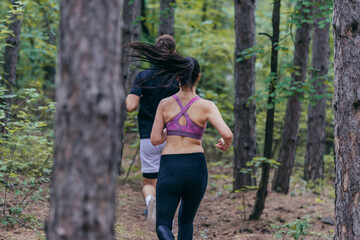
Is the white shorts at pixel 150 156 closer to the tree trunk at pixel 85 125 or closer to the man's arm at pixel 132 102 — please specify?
the man's arm at pixel 132 102

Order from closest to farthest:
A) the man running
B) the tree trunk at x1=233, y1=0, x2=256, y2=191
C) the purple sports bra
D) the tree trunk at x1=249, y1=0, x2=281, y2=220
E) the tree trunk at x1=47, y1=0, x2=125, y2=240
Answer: the tree trunk at x1=47, y1=0, x2=125, y2=240
the purple sports bra
the man running
the tree trunk at x1=249, y1=0, x2=281, y2=220
the tree trunk at x1=233, y1=0, x2=256, y2=191

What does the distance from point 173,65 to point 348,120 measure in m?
2.06

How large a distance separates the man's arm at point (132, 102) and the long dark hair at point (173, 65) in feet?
2.43

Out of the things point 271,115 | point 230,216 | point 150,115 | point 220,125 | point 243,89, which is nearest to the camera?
point 220,125

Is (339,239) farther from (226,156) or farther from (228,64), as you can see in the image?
(228,64)

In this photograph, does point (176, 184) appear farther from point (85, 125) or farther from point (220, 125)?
point (85, 125)

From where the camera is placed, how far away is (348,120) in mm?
4172

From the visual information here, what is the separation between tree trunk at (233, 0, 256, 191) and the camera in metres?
8.27

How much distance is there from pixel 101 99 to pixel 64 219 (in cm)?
70

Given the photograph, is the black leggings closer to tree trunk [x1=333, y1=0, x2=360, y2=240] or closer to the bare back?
the bare back

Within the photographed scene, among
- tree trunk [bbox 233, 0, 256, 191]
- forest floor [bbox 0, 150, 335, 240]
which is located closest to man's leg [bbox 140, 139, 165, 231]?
forest floor [bbox 0, 150, 335, 240]

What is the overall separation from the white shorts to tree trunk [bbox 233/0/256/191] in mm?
3017

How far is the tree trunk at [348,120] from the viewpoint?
411 centimetres

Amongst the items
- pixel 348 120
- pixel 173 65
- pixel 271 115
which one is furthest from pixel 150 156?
pixel 348 120
